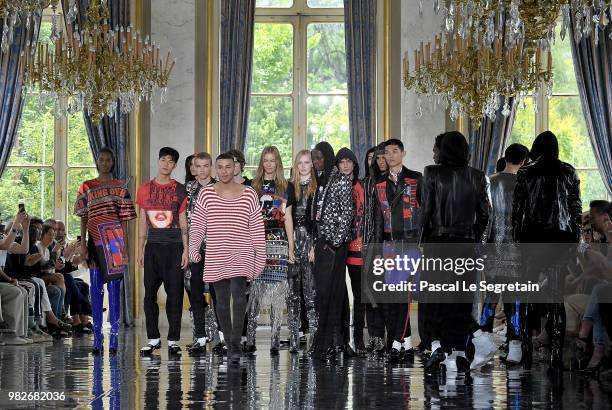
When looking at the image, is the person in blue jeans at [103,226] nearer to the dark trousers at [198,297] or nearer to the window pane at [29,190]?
the dark trousers at [198,297]

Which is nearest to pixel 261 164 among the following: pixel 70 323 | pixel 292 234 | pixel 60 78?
pixel 292 234

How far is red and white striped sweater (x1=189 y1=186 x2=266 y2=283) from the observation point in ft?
25.8

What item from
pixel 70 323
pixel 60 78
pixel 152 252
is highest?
pixel 60 78

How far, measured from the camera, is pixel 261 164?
29.9 ft

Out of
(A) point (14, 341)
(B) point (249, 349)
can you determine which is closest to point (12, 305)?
(A) point (14, 341)

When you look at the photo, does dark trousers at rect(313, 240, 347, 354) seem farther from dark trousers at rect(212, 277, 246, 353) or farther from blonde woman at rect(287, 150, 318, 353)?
dark trousers at rect(212, 277, 246, 353)

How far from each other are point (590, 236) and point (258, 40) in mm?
6358

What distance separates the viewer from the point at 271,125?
1468 cm

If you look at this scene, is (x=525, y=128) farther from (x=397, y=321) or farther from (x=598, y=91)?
(x=397, y=321)

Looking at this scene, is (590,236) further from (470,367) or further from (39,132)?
(39,132)

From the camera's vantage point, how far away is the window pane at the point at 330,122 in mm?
14641

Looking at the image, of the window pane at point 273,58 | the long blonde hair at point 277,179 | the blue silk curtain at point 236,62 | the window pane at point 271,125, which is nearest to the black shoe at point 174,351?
the long blonde hair at point 277,179

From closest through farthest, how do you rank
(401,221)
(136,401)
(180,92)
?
(136,401)
(401,221)
(180,92)

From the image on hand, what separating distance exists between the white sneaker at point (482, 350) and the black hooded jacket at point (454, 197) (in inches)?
28.0
